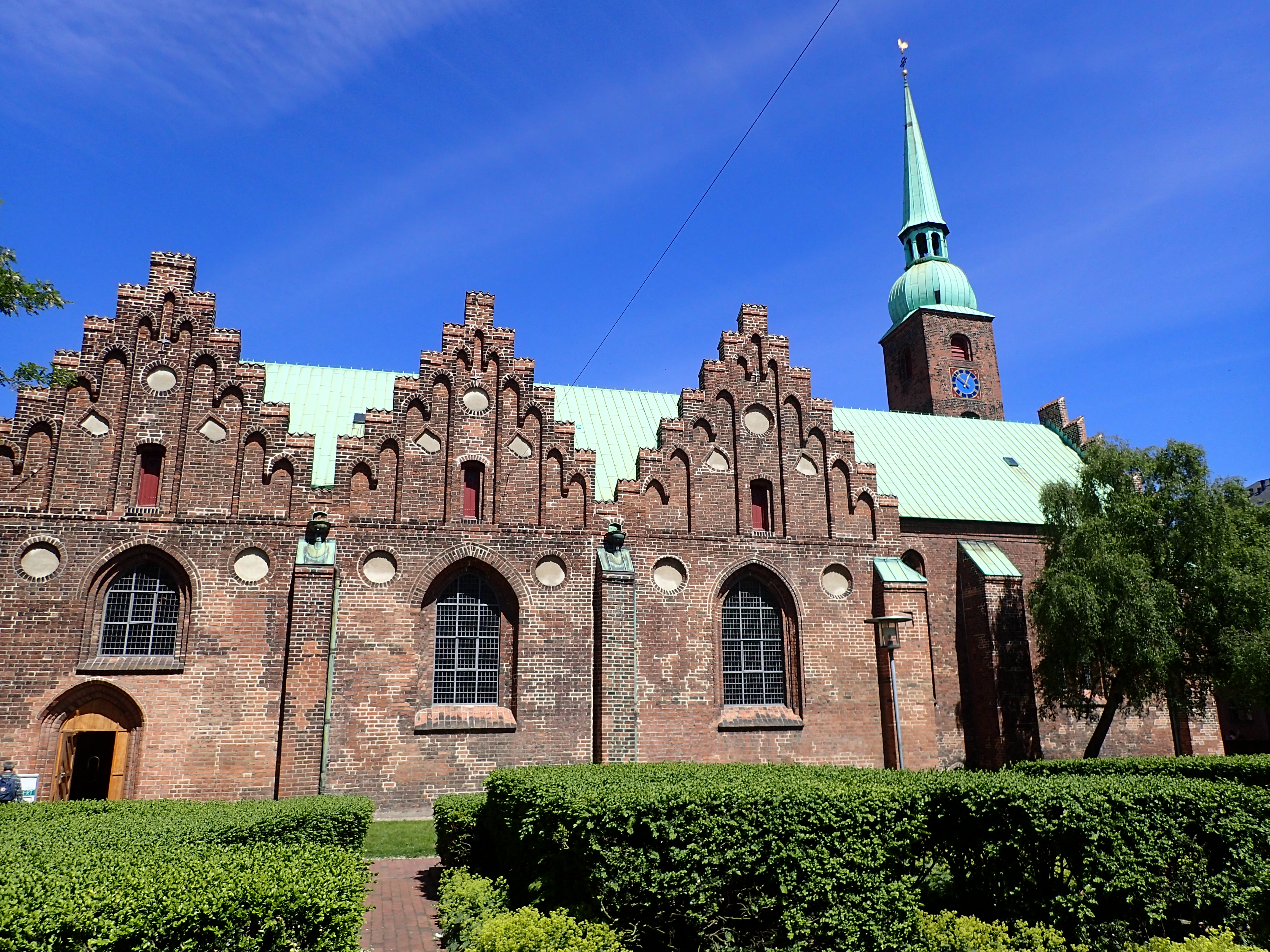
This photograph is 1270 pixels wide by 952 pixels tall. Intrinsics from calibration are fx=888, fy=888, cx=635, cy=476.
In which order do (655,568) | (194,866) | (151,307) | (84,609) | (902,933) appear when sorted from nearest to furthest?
(194,866) < (902,933) < (84,609) < (151,307) < (655,568)

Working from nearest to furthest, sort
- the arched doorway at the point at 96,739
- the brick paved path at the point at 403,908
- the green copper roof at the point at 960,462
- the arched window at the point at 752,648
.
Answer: the brick paved path at the point at 403,908 < the arched doorway at the point at 96,739 < the arched window at the point at 752,648 < the green copper roof at the point at 960,462

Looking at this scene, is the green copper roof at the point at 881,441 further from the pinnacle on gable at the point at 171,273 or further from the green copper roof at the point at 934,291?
the green copper roof at the point at 934,291

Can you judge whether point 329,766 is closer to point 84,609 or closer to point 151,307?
point 84,609

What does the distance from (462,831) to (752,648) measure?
459 inches

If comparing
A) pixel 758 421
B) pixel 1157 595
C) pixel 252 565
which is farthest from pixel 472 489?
pixel 1157 595

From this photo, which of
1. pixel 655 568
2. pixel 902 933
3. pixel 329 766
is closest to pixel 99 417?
pixel 329 766

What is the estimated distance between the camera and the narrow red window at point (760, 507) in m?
25.3

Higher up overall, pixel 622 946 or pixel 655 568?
pixel 655 568

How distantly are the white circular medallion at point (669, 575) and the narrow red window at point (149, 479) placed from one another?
12450 millimetres

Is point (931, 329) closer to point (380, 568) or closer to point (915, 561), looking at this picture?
point (915, 561)

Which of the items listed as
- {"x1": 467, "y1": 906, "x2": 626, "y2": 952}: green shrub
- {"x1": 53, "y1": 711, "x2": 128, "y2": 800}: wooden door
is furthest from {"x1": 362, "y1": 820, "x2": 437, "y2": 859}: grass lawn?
{"x1": 467, "y1": 906, "x2": 626, "y2": 952}: green shrub

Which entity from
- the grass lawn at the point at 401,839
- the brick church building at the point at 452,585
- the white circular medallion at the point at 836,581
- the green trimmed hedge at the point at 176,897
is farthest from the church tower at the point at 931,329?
the green trimmed hedge at the point at 176,897

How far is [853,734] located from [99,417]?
2069cm

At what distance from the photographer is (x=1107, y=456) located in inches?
1038
